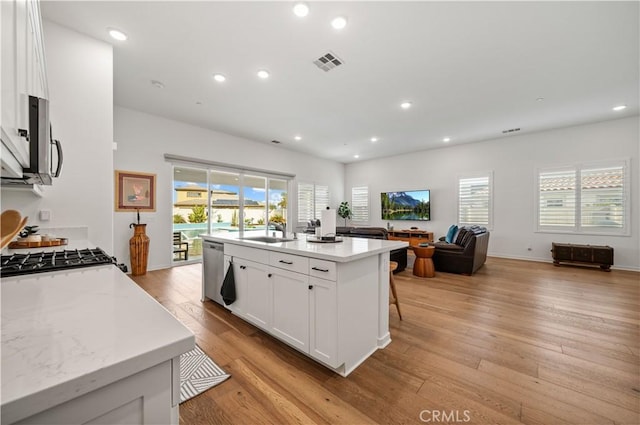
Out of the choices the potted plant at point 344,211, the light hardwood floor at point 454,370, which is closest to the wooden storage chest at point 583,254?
the light hardwood floor at point 454,370

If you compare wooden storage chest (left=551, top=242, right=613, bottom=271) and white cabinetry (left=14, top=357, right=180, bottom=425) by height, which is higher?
white cabinetry (left=14, top=357, right=180, bottom=425)

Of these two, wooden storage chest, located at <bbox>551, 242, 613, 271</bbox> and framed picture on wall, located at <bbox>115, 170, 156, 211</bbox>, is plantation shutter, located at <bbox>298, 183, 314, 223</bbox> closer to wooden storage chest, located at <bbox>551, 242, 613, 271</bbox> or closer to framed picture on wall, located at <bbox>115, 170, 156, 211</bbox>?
framed picture on wall, located at <bbox>115, 170, 156, 211</bbox>

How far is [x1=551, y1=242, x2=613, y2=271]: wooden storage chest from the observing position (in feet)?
15.6

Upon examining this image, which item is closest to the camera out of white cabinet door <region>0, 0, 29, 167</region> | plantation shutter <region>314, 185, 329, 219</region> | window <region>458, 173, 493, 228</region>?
white cabinet door <region>0, 0, 29, 167</region>

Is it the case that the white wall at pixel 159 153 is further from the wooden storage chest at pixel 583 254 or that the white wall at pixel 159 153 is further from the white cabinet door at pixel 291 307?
the wooden storage chest at pixel 583 254

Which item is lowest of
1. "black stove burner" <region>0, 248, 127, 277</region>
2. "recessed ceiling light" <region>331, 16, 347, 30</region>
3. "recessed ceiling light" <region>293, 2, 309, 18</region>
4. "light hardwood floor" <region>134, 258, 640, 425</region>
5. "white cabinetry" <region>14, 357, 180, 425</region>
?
"light hardwood floor" <region>134, 258, 640, 425</region>

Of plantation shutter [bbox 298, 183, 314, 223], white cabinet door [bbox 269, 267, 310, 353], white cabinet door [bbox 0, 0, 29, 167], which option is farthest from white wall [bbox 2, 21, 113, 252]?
plantation shutter [bbox 298, 183, 314, 223]

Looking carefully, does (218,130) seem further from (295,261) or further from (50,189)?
(295,261)

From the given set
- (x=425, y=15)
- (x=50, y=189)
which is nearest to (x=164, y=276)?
(x=50, y=189)

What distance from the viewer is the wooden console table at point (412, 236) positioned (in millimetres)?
6996

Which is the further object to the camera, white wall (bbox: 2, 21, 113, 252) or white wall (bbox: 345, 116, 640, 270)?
white wall (bbox: 345, 116, 640, 270)

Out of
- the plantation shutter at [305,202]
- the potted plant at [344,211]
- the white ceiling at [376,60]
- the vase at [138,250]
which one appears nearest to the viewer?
the white ceiling at [376,60]

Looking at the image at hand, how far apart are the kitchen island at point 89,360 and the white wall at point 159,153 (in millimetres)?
4567

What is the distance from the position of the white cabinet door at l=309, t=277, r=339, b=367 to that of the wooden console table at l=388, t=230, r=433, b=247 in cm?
561
